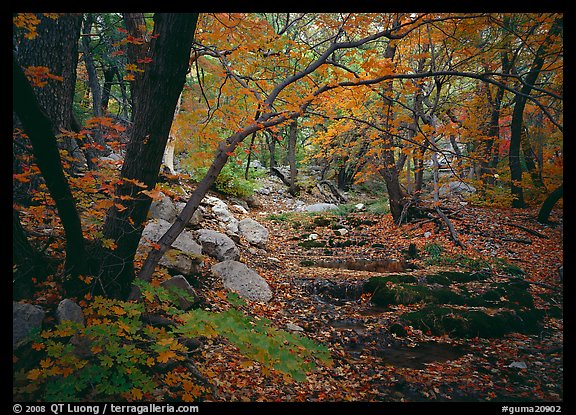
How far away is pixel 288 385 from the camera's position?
11.9 feet

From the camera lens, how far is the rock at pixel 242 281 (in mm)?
5766

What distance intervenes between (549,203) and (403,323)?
743 centimetres

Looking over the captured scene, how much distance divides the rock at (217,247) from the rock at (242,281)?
24.8 inches

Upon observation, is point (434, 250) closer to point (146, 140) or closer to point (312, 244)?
point (312, 244)

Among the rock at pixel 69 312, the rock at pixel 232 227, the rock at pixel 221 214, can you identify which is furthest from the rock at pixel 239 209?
the rock at pixel 69 312

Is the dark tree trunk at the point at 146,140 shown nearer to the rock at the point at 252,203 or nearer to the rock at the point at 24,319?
the rock at the point at 24,319

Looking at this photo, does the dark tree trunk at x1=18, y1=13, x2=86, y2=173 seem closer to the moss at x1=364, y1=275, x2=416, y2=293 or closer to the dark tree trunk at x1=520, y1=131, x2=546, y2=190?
the moss at x1=364, y1=275, x2=416, y2=293

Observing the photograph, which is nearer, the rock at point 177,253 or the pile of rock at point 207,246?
the rock at point 177,253

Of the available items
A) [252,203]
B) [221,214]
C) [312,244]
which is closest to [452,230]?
[312,244]

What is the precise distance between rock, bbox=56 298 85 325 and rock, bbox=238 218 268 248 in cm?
604

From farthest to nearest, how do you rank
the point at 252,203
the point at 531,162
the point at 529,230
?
1. the point at 252,203
2. the point at 531,162
3. the point at 529,230

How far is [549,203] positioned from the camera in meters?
9.36

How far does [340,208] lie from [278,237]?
496 cm
